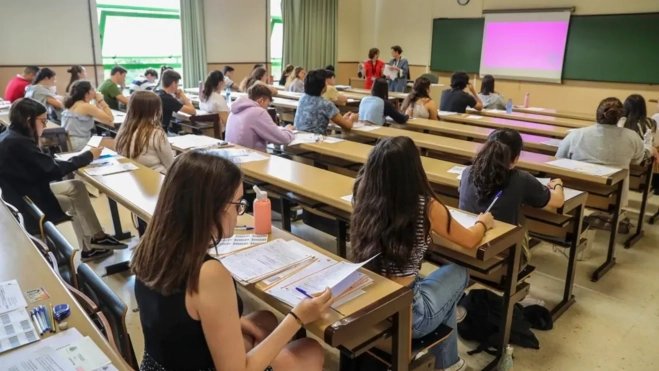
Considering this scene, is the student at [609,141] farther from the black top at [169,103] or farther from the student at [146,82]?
the student at [146,82]

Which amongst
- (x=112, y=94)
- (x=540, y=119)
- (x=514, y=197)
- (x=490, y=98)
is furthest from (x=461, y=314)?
(x=112, y=94)

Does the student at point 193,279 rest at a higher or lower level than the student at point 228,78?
lower

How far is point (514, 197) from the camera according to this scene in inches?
89.1

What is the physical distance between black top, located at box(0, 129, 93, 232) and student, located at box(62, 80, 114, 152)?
168 centimetres

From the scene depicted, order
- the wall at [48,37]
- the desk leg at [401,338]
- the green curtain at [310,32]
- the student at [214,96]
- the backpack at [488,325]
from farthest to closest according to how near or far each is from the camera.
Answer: the green curtain at [310,32], the wall at [48,37], the student at [214,96], the backpack at [488,325], the desk leg at [401,338]

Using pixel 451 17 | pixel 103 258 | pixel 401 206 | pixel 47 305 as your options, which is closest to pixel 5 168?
pixel 103 258

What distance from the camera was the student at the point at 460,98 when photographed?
5.54 meters

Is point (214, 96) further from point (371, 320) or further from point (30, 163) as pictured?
point (371, 320)

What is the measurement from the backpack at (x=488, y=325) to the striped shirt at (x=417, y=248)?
865 millimetres

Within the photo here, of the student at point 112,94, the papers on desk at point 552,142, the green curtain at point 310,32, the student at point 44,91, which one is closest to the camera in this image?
the papers on desk at point 552,142

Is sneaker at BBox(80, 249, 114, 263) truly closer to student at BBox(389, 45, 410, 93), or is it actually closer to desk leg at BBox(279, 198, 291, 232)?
desk leg at BBox(279, 198, 291, 232)

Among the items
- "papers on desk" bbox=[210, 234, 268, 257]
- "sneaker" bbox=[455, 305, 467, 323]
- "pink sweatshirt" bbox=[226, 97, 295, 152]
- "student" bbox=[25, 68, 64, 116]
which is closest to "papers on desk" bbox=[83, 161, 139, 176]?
"pink sweatshirt" bbox=[226, 97, 295, 152]

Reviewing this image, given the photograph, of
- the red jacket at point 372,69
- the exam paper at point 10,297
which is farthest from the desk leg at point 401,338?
the red jacket at point 372,69

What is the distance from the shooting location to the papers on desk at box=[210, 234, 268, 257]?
5.81ft
